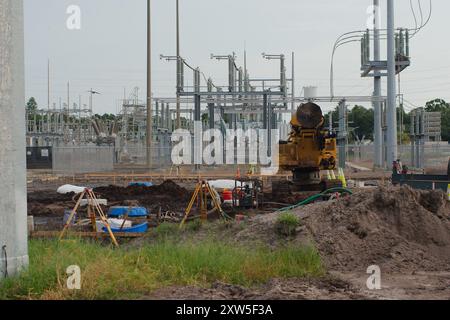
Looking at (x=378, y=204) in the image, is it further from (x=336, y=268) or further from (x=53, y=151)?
(x=53, y=151)

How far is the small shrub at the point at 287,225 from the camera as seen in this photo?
455 inches

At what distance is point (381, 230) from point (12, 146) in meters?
6.48

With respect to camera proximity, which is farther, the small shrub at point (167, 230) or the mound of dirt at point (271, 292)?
the small shrub at point (167, 230)

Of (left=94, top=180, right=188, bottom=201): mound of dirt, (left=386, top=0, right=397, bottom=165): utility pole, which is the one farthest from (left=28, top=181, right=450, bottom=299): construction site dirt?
(left=386, top=0, right=397, bottom=165): utility pole

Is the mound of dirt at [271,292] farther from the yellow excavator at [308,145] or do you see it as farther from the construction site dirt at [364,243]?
the yellow excavator at [308,145]

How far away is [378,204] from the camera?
12.4 meters

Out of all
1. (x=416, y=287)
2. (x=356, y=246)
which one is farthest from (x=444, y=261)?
(x=416, y=287)

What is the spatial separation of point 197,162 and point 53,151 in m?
11.0

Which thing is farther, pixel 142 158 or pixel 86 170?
pixel 142 158

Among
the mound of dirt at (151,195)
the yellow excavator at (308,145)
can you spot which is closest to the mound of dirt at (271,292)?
the yellow excavator at (308,145)

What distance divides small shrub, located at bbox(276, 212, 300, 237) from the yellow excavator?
9.56 meters

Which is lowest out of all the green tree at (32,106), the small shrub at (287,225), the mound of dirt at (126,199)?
the mound of dirt at (126,199)

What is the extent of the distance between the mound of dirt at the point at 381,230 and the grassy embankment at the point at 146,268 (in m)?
0.93

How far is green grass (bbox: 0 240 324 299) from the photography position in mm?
7945
